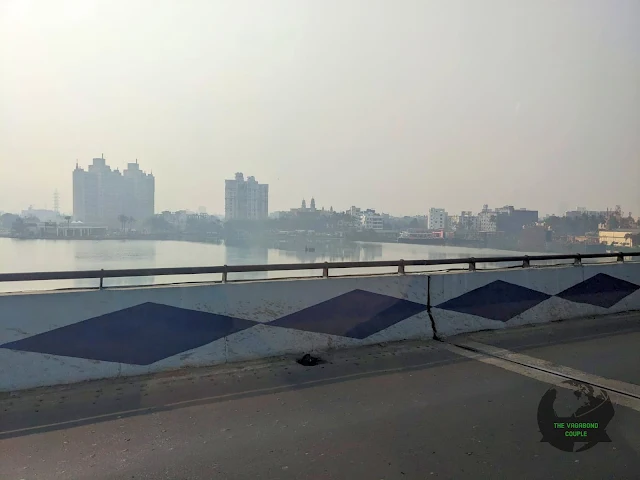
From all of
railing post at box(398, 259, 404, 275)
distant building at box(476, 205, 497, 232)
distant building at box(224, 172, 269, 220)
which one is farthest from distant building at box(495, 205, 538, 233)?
distant building at box(224, 172, 269, 220)

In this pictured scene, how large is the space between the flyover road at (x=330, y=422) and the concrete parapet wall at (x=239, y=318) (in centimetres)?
30

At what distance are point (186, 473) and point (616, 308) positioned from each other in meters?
10.5

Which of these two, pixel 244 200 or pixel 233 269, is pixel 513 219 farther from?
pixel 233 269

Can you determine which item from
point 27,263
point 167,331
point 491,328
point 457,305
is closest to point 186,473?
point 167,331

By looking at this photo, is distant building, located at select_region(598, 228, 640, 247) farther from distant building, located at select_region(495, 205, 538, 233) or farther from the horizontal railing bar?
the horizontal railing bar

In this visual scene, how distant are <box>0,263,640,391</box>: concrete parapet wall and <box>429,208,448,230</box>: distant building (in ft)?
12.2

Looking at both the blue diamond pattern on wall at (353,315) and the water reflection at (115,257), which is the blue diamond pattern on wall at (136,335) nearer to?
the water reflection at (115,257)

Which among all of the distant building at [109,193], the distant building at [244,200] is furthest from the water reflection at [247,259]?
the distant building at [109,193]

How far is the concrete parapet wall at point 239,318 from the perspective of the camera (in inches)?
241

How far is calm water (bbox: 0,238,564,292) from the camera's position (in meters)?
6.64

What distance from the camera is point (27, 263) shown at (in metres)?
6.68

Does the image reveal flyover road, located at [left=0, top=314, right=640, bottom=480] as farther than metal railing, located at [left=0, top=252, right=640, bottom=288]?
No

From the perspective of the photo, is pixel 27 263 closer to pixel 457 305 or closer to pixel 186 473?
pixel 186 473

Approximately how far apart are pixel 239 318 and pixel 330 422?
250cm
